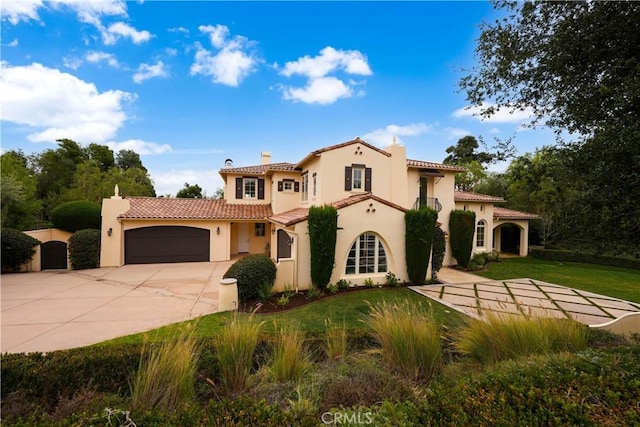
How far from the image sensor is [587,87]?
17.7ft

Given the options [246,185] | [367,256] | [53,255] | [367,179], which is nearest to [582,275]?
[367,256]

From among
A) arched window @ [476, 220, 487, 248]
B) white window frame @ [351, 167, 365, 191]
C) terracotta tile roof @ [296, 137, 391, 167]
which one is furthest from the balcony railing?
arched window @ [476, 220, 487, 248]

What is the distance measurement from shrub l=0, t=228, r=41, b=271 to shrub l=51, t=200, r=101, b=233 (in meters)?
1.92

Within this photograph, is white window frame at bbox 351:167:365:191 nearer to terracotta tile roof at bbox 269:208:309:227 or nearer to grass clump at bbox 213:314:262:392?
terracotta tile roof at bbox 269:208:309:227

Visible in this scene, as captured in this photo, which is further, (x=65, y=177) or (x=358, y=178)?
(x=65, y=177)

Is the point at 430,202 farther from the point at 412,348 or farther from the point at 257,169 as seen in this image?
the point at 412,348

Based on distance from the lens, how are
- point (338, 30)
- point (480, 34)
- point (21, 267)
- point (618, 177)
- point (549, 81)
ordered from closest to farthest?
1. point (618, 177)
2. point (549, 81)
3. point (480, 34)
4. point (338, 30)
5. point (21, 267)

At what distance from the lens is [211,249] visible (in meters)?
19.1

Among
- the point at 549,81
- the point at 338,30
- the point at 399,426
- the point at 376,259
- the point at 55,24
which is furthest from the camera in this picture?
the point at 376,259

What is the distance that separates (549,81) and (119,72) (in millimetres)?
18005

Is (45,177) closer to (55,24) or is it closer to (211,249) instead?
(211,249)

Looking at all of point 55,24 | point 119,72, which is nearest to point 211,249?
point 119,72

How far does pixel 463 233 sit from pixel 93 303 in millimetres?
19693

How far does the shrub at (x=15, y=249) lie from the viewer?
1407cm
